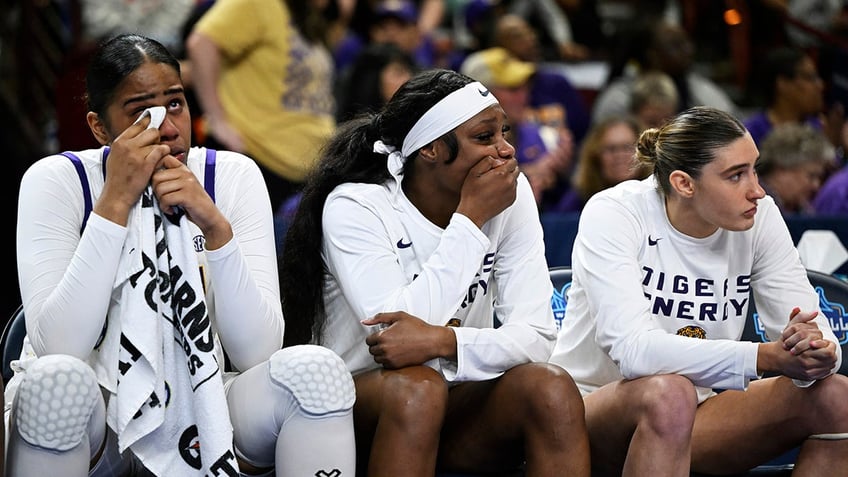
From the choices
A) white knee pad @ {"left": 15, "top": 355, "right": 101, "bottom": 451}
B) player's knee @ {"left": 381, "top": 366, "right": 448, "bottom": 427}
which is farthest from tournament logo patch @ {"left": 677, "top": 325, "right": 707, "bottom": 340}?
white knee pad @ {"left": 15, "top": 355, "right": 101, "bottom": 451}

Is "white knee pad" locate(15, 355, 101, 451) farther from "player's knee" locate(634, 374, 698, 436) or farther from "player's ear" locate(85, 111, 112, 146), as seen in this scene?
"player's knee" locate(634, 374, 698, 436)

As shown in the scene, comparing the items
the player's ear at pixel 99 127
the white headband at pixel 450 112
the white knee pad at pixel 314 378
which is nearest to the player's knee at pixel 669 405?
the white knee pad at pixel 314 378

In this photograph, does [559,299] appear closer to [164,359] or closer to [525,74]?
[164,359]

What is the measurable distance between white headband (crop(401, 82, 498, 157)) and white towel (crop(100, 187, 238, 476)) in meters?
0.68

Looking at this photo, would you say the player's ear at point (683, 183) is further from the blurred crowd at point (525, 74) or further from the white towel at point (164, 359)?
the white towel at point (164, 359)

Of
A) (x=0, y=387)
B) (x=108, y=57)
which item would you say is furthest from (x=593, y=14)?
(x=0, y=387)

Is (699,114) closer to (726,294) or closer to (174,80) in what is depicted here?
(726,294)

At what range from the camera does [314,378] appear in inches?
110

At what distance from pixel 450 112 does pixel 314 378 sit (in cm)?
85

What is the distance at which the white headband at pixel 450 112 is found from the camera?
10.8 feet

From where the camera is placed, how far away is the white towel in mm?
2869

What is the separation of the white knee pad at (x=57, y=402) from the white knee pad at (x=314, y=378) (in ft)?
1.33

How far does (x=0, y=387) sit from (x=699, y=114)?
1.85m

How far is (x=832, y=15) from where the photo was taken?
26.8 feet
